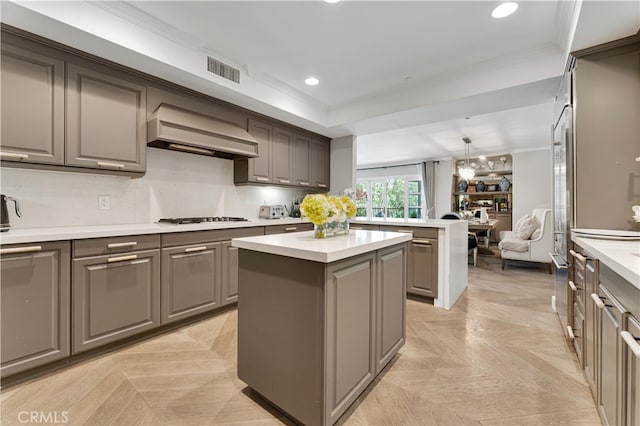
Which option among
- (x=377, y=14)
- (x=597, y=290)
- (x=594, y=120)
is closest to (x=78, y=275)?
(x=377, y=14)

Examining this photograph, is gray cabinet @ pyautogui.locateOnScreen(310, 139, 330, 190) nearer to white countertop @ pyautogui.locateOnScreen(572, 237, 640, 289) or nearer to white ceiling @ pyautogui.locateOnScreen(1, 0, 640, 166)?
white ceiling @ pyautogui.locateOnScreen(1, 0, 640, 166)

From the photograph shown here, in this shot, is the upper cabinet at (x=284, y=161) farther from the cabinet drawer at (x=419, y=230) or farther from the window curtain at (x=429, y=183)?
the window curtain at (x=429, y=183)

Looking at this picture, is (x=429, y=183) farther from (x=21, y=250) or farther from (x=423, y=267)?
(x=21, y=250)

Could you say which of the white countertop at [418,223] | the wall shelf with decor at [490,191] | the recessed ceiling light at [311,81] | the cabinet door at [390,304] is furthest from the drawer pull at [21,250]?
the wall shelf with decor at [490,191]

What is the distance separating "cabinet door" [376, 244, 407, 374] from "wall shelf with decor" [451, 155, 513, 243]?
21.9ft

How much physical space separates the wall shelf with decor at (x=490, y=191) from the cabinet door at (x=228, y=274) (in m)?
6.82

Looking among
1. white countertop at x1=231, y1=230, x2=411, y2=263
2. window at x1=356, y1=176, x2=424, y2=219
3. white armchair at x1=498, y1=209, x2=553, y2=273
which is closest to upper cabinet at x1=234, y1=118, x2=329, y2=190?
white countertop at x1=231, y1=230, x2=411, y2=263

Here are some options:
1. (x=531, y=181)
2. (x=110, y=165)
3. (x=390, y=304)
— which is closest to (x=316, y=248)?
(x=390, y=304)

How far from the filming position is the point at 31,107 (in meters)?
1.92

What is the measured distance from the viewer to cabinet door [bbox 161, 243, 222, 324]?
7.82 ft

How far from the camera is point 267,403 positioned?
1.57 meters

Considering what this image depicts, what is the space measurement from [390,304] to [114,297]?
2.00 m

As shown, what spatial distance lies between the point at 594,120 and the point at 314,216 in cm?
218

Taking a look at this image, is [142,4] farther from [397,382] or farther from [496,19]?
[397,382]
